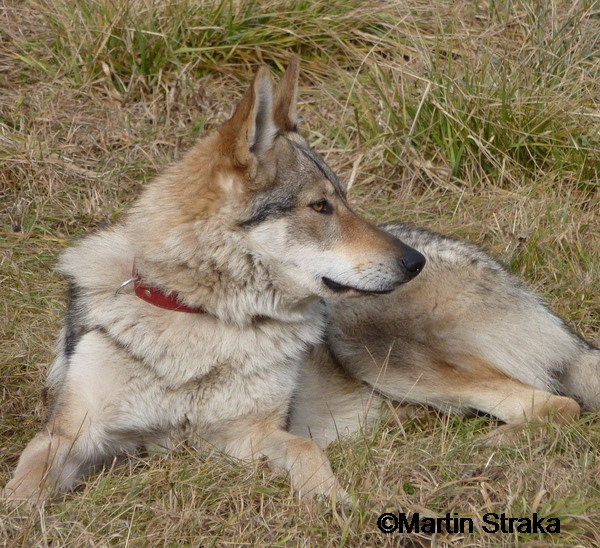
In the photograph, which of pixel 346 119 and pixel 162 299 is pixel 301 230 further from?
pixel 346 119

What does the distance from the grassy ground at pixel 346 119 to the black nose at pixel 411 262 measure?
75cm

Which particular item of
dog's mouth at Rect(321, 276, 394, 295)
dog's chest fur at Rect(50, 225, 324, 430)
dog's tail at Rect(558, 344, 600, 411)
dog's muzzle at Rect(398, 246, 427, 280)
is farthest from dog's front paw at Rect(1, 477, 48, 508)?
dog's tail at Rect(558, 344, 600, 411)

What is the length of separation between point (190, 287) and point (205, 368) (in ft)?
1.15

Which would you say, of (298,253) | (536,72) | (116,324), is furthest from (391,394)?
(536,72)

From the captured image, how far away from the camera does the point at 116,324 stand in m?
3.73

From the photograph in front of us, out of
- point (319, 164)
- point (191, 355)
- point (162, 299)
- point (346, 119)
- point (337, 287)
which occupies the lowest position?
point (346, 119)

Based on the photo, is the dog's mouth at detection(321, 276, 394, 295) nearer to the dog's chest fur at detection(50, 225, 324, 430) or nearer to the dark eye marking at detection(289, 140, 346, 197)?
the dog's chest fur at detection(50, 225, 324, 430)

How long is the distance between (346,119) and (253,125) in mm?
3464

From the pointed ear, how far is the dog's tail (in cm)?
192

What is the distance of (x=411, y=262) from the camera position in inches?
146

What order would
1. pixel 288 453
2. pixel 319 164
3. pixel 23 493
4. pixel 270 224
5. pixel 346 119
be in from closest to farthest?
pixel 23 493, pixel 288 453, pixel 270 224, pixel 319 164, pixel 346 119

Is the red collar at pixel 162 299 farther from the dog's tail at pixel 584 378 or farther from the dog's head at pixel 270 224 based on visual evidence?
the dog's tail at pixel 584 378

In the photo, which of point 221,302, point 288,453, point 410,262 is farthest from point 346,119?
point 288,453

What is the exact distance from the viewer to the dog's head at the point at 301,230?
3627 millimetres
